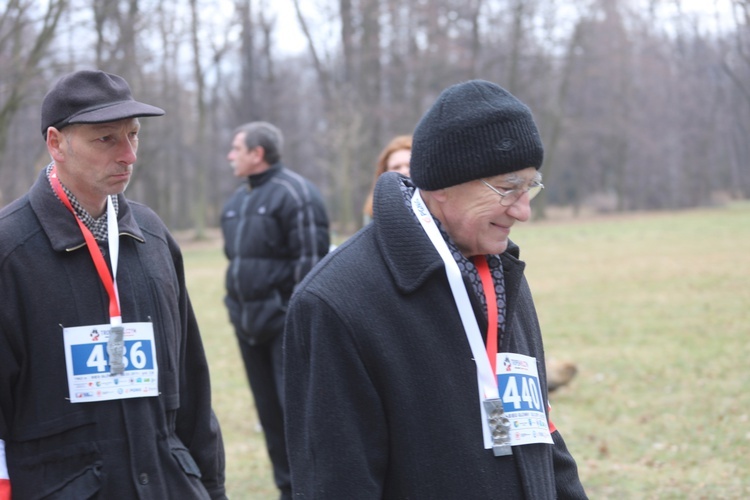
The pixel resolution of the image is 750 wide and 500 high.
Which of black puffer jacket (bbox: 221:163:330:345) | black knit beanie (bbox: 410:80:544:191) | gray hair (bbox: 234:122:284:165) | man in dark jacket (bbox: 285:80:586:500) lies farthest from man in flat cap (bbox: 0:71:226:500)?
gray hair (bbox: 234:122:284:165)

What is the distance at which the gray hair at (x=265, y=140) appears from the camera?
6281 millimetres

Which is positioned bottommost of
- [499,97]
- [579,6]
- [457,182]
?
[457,182]

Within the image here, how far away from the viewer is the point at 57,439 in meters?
2.84

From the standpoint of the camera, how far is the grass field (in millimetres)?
6609

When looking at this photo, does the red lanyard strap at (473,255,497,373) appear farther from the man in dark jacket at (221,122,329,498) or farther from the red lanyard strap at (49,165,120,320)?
the man in dark jacket at (221,122,329,498)

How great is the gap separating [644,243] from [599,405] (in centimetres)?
1958

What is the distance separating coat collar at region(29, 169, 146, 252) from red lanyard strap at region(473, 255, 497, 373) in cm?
132

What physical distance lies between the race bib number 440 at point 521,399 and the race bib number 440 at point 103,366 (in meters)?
1.28

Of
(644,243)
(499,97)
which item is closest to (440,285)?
(499,97)

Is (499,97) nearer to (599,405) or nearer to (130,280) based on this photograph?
(130,280)

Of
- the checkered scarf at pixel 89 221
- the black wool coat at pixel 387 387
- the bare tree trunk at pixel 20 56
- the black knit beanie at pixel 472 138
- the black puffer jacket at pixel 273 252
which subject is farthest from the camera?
the bare tree trunk at pixel 20 56

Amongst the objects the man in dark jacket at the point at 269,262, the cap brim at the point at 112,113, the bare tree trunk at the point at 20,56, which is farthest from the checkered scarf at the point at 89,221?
the bare tree trunk at the point at 20,56

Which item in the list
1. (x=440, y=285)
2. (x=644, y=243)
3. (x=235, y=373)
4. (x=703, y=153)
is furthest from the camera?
(x=703, y=153)

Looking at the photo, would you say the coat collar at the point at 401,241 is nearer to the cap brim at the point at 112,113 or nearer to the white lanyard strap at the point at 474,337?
the white lanyard strap at the point at 474,337
